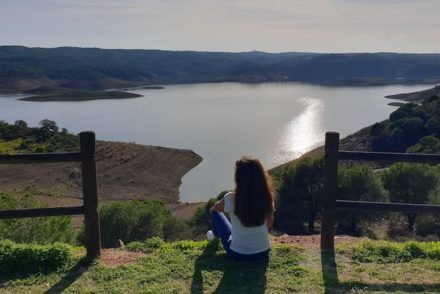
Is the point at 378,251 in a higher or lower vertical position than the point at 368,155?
lower

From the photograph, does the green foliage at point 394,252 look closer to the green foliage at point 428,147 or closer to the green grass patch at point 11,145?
the green foliage at point 428,147

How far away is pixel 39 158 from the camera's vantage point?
521 centimetres

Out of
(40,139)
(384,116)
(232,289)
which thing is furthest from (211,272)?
(384,116)

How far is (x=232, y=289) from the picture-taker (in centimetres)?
460

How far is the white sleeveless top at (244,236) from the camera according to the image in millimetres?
4902

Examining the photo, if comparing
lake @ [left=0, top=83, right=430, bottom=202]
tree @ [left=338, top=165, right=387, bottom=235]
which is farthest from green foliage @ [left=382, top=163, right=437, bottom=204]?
lake @ [left=0, top=83, right=430, bottom=202]

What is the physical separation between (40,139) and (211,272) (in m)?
64.1

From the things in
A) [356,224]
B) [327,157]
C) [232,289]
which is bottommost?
[356,224]

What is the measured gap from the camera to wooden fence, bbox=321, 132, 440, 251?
5.27 metres

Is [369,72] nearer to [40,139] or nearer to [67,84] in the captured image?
[67,84]

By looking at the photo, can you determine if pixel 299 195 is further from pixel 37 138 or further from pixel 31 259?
pixel 37 138

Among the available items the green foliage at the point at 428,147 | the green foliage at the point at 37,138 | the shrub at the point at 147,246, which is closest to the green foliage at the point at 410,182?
the green foliage at the point at 428,147

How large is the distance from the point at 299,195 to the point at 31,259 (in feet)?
85.1

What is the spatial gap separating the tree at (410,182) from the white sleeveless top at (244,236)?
25.1 meters
